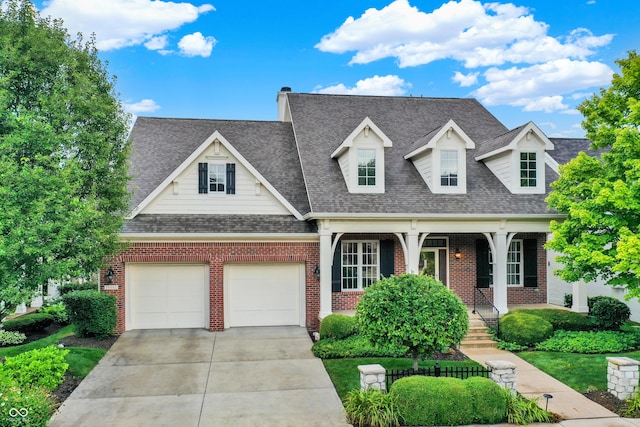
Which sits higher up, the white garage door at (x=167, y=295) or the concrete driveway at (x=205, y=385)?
the white garage door at (x=167, y=295)

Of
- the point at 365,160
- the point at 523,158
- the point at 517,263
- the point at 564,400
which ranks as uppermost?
A: the point at 523,158

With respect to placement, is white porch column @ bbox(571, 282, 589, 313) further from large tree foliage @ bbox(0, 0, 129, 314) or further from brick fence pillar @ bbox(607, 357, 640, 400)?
large tree foliage @ bbox(0, 0, 129, 314)

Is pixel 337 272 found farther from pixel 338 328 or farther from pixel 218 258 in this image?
pixel 218 258

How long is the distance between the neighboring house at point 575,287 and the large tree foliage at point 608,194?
1.66 m

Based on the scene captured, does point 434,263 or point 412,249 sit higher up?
point 412,249

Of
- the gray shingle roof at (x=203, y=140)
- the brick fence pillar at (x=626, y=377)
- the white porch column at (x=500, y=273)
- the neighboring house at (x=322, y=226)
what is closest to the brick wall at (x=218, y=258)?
the neighboring house at (x=322, y=226)

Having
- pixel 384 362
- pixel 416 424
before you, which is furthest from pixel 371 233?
pixel 416 424

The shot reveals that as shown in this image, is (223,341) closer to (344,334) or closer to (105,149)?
(344,334)

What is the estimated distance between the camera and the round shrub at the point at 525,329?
45.0 feet

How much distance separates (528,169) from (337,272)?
26.2 ft

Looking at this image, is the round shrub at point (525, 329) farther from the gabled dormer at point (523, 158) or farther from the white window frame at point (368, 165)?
the white window frame at point (368, 165)

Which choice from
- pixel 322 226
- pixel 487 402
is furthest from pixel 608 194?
pixel 322 226

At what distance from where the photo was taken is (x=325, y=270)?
15602mm

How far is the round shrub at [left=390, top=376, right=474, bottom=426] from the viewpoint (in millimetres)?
8648
